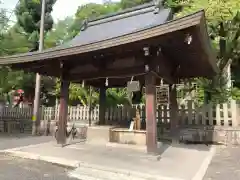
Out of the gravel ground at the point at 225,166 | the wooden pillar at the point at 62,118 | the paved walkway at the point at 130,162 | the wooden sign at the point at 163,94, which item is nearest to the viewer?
the paved walkway at the point at 130,162

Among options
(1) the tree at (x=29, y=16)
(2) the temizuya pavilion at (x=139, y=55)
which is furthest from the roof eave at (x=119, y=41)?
(1) the tree at (x=29, y=16)

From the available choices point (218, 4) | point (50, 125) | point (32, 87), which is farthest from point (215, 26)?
point (32, 87)

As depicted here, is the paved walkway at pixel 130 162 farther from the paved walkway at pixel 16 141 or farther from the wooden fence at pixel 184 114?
the wooden fence at pixel 184 114

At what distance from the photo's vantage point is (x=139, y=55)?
585 centimetres

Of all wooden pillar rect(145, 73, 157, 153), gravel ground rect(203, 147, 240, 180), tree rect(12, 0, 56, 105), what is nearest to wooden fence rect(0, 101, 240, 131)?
gravel ground rect(203, 147, 240, 180)

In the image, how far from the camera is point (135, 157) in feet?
18.2

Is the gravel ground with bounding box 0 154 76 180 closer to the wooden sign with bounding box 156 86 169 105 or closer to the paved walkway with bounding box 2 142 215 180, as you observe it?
the paved walkway with bounding box 2 142 215 180

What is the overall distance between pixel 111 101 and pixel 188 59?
900 cm

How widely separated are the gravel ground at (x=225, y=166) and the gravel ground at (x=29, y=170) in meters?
3.23

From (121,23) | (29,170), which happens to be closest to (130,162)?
(29,170)

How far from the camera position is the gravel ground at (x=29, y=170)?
4.26 m

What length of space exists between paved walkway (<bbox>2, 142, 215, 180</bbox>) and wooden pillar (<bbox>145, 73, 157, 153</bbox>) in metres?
0.31

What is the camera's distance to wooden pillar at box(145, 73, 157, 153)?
5445 millimetres

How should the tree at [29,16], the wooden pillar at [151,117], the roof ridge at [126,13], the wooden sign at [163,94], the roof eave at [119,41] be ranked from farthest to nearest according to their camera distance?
the tree at [29,16] < the wooden sign at [163,94] < the roof ridge at [126,13] < the wooden pillar at [151,117] < the roof eave at [119,41]
